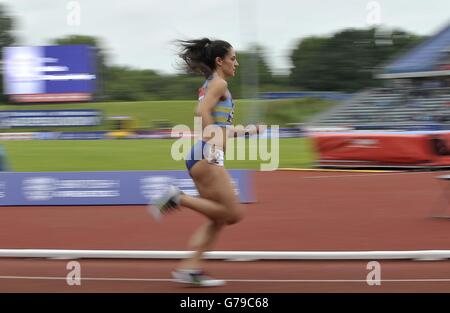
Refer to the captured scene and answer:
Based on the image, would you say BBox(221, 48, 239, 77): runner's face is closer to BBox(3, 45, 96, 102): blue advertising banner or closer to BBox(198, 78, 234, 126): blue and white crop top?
BBox(198, 78, 234, 126): blue and white crop top

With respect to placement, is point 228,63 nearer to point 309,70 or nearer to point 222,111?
point 222,111

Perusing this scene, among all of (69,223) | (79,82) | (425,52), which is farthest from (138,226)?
(425,52)

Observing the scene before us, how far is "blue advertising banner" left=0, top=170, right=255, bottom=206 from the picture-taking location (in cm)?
983

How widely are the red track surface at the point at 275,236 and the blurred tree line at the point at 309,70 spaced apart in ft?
159

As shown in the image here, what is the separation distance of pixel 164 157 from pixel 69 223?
55.6ft

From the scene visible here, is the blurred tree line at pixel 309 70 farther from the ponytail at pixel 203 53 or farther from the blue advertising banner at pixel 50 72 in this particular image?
the ponytail at pixel 203 53

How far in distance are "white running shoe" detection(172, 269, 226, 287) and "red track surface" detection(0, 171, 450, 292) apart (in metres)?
0.09

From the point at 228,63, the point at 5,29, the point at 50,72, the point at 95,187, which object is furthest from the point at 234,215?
the point at 5,29

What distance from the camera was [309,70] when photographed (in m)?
62.6

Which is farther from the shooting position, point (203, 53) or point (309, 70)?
point (309, 70)

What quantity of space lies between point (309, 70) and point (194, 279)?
58743 mm

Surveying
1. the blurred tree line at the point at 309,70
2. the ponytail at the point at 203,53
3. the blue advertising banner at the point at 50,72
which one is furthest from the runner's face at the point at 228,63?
the blurred tree line at the point at 309,70

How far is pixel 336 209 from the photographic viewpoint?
30.3ft
